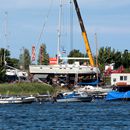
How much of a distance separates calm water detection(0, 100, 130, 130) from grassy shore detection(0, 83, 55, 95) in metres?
23.7

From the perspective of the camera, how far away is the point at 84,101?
136000 millimetres

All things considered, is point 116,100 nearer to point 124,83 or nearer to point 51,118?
point 124,83

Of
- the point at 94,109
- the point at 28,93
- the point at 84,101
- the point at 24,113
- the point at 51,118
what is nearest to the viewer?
the point at 51,118

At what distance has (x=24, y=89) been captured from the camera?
155 m

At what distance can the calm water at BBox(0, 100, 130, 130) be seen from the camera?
3137 inches

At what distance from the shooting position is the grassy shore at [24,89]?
152 meters

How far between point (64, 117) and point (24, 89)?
60.3 meters

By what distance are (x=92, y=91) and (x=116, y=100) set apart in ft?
45.7

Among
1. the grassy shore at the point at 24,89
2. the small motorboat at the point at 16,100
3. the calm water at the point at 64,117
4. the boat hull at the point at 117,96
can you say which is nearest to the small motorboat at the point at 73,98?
the boat hull at the point at 117,96

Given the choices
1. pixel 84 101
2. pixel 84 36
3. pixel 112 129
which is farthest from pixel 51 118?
pixel 84 36

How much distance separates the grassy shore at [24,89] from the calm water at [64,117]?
23.7 metres

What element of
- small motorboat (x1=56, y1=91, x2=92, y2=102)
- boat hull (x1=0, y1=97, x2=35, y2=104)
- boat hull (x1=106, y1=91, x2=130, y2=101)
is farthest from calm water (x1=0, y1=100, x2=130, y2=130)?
boat hull (x1=106, y1=91, x2=130, y2=101)

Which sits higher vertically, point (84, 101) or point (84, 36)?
point (84, 36)

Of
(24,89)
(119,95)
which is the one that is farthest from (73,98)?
(24,89)
